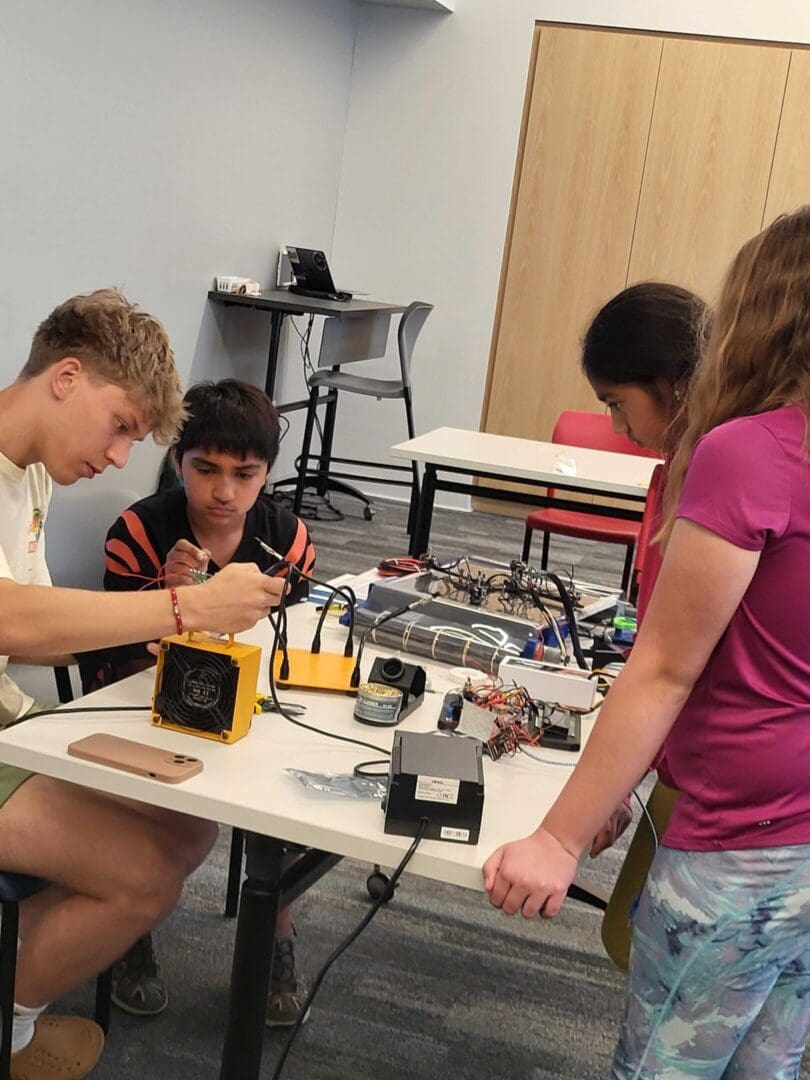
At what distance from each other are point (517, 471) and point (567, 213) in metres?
3.21

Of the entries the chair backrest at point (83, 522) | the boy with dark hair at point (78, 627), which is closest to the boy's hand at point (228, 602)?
the boy with dark hair at point (78, 627)

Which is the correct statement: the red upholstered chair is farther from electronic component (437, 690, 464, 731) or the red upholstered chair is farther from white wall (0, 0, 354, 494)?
electronic component (437, 690, 464, 731)

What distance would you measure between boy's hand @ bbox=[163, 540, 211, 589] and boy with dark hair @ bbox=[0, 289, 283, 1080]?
20 centimetres

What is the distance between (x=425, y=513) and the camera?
3.21 m

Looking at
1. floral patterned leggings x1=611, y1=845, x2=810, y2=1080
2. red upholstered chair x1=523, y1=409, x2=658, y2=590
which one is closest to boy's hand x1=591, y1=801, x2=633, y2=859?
floral patterned leggings x1=611, y1=845, x2=810, y2=1080

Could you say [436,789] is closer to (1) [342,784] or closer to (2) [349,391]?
(1) [342,784]

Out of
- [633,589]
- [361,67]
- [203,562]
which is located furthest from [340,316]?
[203,562]

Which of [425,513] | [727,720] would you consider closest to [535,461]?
[425,513]

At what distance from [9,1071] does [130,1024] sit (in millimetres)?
292

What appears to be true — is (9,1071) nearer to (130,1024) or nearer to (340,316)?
A: (130,1024)

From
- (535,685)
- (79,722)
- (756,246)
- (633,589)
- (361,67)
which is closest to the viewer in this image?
(756,246)

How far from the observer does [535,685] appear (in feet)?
4.97

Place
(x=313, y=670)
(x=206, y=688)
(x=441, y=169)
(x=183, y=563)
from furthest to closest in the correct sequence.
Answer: (x=441, y=169)
(x=183, y=563)
(x=313, y=670)
(x=206, y=688)

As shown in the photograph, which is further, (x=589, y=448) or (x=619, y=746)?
(x=589, y=448)
